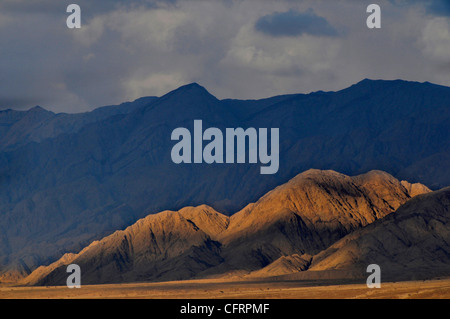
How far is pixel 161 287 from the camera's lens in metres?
191

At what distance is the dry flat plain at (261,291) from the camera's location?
449ft

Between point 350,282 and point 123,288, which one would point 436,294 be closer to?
point 350,282

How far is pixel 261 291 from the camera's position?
161m

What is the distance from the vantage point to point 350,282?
597ft

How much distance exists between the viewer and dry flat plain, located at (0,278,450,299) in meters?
137
